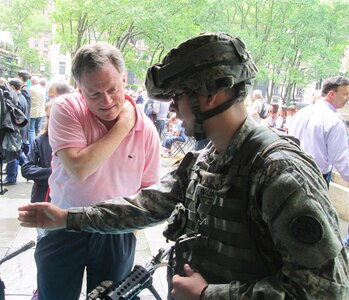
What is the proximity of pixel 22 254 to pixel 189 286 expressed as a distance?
Result: 10.3 ft

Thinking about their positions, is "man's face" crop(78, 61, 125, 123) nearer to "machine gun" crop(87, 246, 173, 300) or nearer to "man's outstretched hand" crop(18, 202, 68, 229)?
"man's outstretched hand" crop(18, 202, 68, 229)

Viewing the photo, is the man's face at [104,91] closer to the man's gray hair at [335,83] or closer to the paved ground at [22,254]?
the paved ground at [22,254]

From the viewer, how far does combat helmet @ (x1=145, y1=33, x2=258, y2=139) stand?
110cm

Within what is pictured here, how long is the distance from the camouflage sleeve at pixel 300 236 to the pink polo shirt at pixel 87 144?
0.94 meters

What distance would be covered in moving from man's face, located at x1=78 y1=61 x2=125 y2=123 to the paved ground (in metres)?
1.86

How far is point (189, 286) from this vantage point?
3.56 feet

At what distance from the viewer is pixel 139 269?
1517 millimetres

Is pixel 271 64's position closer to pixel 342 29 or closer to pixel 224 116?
pixel 342 29

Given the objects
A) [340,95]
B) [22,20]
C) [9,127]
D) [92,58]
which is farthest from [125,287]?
[22,20]

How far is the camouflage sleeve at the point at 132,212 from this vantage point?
146 cm

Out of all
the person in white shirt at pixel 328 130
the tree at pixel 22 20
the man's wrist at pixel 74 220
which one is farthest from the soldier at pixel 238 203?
the tree at pixel 22 20

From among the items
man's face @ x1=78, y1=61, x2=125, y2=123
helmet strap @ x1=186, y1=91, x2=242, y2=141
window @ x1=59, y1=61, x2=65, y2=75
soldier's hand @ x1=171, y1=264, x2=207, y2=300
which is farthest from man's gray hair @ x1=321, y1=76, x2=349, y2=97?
window @ x1=59, y1=61, x2=65, y2=75

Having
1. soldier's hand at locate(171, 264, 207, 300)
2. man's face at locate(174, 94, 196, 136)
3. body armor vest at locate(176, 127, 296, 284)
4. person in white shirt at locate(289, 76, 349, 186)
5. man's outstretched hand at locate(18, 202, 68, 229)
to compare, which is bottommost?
person in white shirt at locate(289, 76, 349, 186)

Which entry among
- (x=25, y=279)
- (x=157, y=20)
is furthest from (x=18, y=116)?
(x=157, y=20)
